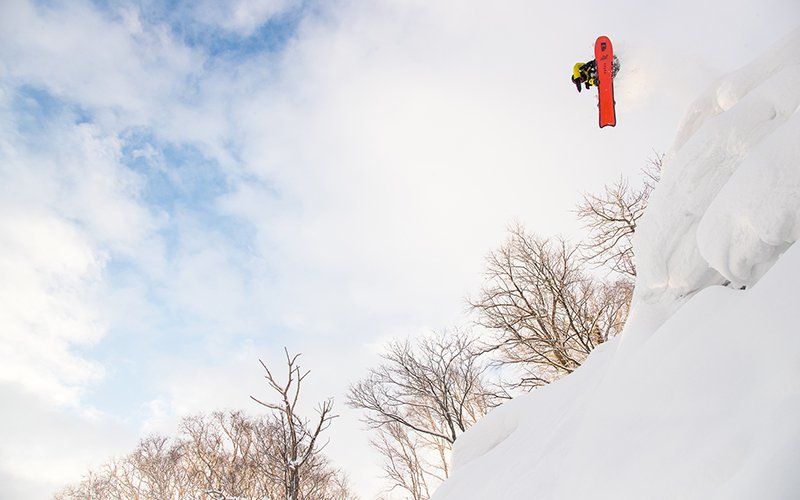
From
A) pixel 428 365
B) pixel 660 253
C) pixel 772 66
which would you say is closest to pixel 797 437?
pixel 660 253

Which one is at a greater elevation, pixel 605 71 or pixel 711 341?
pixel 605 71

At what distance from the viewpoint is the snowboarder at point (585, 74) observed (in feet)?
26.4

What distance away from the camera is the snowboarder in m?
8.04

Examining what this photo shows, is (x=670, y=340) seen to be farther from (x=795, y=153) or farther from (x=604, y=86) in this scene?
(x=604, y=86)

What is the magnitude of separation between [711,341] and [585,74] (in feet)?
26.3

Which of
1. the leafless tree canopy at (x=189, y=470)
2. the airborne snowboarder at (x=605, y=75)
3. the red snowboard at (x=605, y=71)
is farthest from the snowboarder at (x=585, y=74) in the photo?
the leafless tree canopy at (x=189, y=470)

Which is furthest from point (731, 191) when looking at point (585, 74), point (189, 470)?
point (189, 470)

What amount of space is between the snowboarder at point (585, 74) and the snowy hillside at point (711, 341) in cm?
536

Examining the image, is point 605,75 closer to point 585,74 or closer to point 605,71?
point 605,71

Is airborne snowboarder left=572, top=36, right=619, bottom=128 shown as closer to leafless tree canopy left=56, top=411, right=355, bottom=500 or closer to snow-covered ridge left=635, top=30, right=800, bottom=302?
snow-covered ridge left=635, top=30, right=800, bottom=302

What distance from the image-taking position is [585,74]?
816cm

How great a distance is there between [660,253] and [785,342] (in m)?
1.57

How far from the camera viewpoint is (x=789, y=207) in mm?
1713

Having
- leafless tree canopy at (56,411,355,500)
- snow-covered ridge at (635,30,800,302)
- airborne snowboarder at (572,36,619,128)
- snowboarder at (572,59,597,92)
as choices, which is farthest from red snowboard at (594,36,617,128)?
leafless tree canopy at (56,411,355,500)
